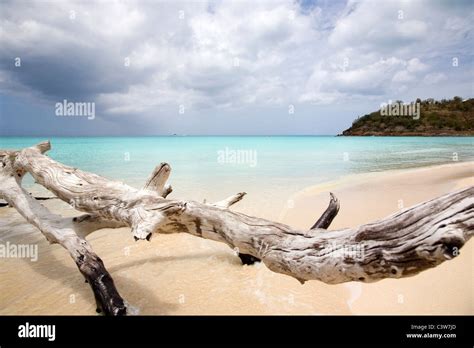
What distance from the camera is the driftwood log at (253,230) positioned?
229 centimetres

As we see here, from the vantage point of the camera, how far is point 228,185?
13.6 m

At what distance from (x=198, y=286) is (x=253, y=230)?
2.05m

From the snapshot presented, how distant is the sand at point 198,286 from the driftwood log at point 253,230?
651 mm

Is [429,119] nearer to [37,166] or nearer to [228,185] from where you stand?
[228,185]

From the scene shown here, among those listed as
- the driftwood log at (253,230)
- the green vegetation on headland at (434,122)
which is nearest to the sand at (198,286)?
the driftwood log at (253,230)

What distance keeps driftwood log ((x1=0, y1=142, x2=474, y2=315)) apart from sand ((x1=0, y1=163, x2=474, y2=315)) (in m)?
0.65

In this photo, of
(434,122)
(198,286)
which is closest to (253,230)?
(198,286)

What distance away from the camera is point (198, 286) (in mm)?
4871

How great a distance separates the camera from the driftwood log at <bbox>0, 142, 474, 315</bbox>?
2.29 m

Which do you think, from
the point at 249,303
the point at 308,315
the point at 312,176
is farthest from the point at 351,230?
the point at 312,176

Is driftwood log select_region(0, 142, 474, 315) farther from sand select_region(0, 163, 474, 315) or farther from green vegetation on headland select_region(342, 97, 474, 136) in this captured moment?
green vegetation on headland select_region(342, 97, 474, 136)

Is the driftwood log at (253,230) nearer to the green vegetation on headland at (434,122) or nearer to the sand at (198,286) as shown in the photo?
the sand at (198,286)
